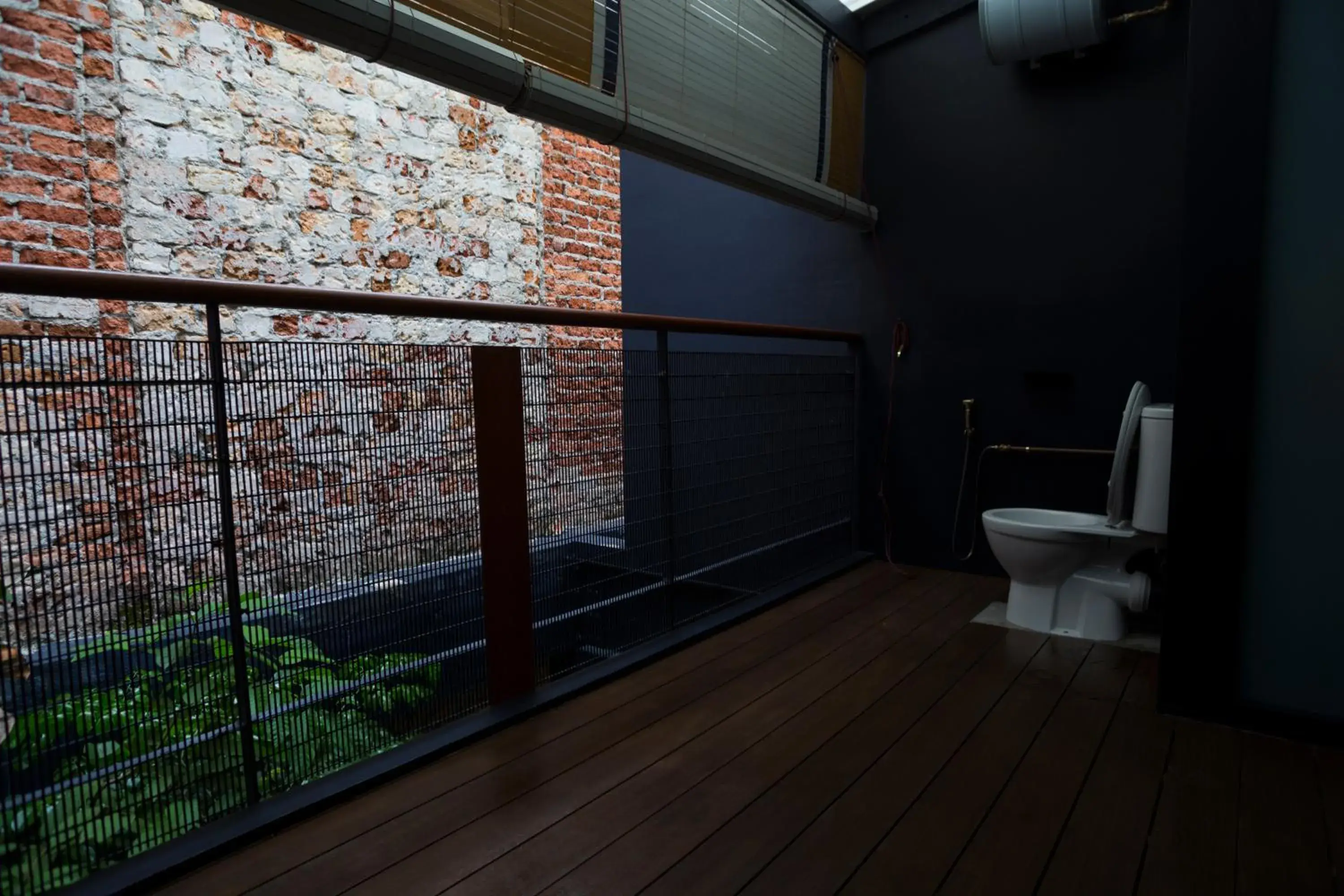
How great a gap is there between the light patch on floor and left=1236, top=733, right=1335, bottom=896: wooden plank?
1.83 ft

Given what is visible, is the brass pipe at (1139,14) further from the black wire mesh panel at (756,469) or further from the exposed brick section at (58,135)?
the exposed brick section at (58,135)

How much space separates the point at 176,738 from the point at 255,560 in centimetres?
35

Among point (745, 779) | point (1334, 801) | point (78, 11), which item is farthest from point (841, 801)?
point (78, 11)

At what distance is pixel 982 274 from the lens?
3.21 meters

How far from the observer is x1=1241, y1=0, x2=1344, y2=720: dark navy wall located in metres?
1.74

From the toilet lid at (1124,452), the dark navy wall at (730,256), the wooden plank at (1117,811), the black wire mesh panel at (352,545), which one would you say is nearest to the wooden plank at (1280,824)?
the wooden plank at (1117,811)

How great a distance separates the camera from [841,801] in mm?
1571

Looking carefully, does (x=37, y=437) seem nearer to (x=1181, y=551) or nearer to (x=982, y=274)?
(x=1181, y=551)

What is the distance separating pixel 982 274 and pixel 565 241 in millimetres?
2372

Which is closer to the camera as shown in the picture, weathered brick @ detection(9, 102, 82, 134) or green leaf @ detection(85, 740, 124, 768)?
green leaf @ detection(85, 740, 124, 768)

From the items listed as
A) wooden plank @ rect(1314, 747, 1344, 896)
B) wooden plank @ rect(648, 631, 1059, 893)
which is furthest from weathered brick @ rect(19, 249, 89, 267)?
wooden plank @ rect(1314, 747, 1344, 896)

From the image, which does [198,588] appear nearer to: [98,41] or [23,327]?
[23,327]

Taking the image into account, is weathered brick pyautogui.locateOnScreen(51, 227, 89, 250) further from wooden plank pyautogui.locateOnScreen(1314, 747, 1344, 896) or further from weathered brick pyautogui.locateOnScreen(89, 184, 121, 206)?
wooden plank pyautogui.locateOnScreen(1314, 747, 1344, 896)

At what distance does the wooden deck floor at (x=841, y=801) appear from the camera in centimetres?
133
